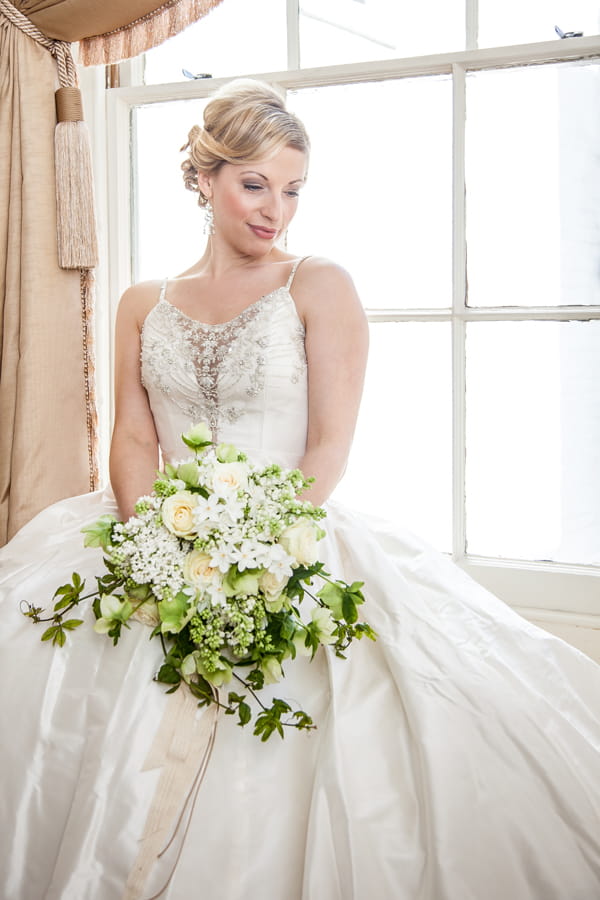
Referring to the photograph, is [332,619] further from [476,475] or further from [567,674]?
[476,475]

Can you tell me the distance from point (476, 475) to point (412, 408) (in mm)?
228

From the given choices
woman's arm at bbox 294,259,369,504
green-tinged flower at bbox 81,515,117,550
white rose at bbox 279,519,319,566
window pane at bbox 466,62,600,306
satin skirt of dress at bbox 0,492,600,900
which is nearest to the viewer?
satin skirt of dress at bbox 0,492,600,900

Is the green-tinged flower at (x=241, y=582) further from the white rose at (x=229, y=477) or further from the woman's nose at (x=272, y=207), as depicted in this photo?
the woman's nose at (x=272, y=207)

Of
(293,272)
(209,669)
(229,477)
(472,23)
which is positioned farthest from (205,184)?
(209,669)

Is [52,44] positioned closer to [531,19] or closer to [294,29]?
[294,29]

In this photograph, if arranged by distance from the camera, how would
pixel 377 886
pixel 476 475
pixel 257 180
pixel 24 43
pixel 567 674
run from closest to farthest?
pixel 377 886 < pixel 567 674 < pixel 257 180 < pixel 24 43 < pixel 476 475

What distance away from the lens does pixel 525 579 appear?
6.03ft

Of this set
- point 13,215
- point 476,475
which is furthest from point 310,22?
point 476,475

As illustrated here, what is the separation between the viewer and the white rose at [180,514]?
1.10 m

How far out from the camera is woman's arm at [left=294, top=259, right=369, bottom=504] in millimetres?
1532

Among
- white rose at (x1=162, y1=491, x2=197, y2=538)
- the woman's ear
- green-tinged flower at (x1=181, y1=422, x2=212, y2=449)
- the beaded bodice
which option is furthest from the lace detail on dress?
white rose at (x1=162, y1=491, x2=197, y2=538)

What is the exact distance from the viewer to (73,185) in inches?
71.7

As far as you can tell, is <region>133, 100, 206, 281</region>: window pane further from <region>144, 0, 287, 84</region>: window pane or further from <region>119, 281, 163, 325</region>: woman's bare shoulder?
<region>119, 281, 163, 325</region>: woman's bare shoulder

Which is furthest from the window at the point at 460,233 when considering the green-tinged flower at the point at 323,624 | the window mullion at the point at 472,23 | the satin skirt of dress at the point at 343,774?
the green-tinged flower at the point at 323,624
